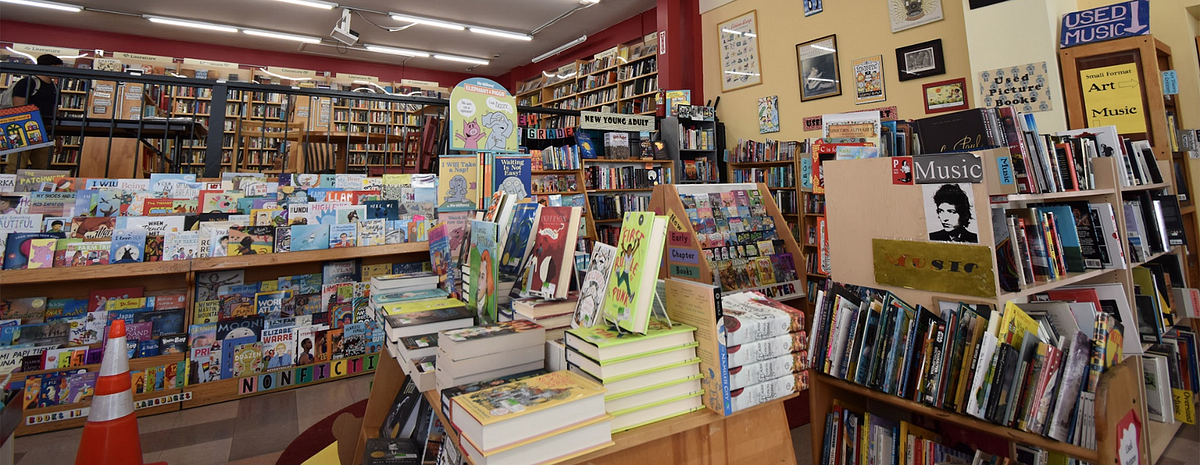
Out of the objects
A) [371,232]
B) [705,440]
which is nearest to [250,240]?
[371,232]

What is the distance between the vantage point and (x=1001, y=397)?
1.18 meters

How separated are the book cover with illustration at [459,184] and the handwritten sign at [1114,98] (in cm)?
370

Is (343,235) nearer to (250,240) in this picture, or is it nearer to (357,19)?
(250,240)

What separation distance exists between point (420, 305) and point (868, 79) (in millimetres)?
4844

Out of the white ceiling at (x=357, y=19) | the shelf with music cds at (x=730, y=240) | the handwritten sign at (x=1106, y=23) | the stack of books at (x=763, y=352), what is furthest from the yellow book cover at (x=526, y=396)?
the white ceiling at (x=357, y=19)

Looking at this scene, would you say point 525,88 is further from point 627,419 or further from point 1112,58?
point 627,419

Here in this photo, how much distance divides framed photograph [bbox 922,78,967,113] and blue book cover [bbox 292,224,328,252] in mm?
4976

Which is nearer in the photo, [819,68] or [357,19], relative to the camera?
[819,68]

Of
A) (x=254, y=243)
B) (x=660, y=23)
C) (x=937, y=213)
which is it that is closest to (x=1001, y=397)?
(x=937, y=213)

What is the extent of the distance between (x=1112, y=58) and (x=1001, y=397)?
3049mm

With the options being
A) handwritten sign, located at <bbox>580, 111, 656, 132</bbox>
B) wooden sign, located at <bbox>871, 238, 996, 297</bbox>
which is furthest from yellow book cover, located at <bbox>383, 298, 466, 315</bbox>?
handwritten sign, located at <bbox>580, 111, 656, 132</bbox>

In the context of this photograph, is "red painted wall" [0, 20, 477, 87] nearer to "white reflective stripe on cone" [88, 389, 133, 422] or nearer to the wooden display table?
"white reflective stripe on cone" [88, 389, 133, 422]

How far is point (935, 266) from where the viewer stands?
1.44m

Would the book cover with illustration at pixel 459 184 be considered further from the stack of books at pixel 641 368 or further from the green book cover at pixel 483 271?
the stack of books at pixel 641 368
